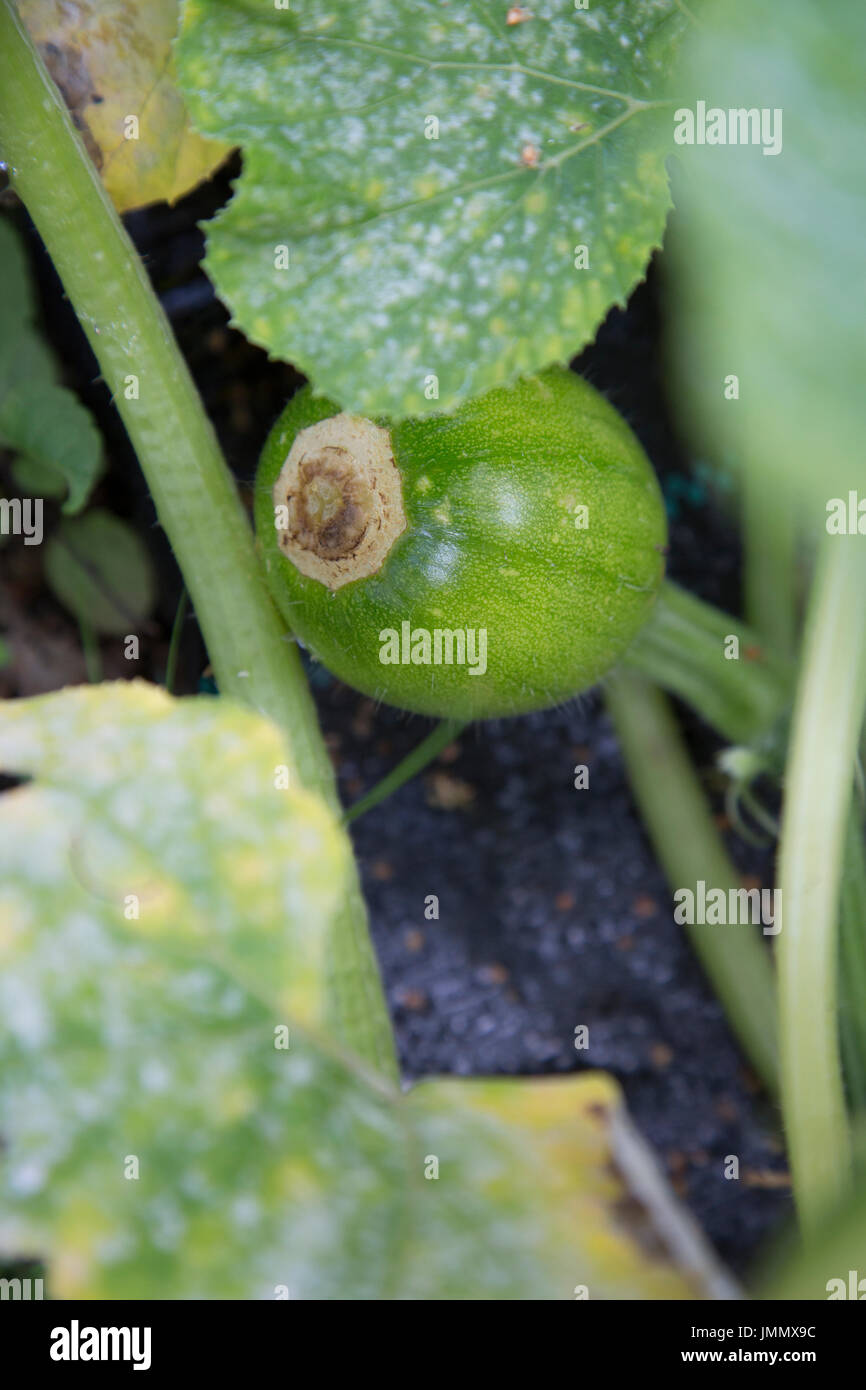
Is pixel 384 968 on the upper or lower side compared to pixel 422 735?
lower

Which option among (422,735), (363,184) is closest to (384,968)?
(422,735)

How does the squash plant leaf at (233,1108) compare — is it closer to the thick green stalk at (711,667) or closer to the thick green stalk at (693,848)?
the thick green stalk at (711,667)

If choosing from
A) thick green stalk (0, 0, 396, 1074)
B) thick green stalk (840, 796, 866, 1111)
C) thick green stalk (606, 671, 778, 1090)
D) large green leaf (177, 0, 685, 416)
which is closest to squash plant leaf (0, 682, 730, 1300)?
thick green stalk (0, 0, 396, 1074)

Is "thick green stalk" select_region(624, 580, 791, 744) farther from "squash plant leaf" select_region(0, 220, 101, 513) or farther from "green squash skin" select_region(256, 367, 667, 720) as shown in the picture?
"squash plant leaf" select_region(0, 220, 101, 513)
